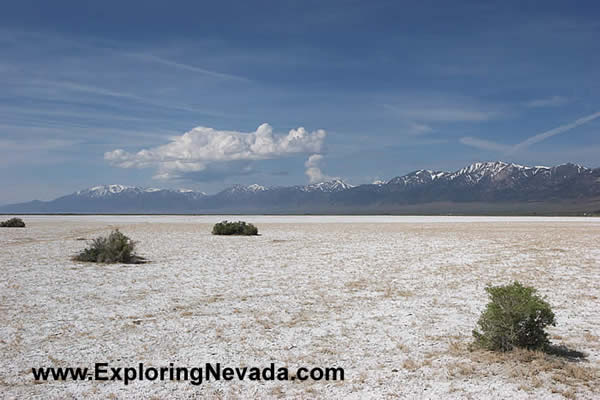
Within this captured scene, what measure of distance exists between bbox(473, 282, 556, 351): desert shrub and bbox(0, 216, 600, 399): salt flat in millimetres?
276

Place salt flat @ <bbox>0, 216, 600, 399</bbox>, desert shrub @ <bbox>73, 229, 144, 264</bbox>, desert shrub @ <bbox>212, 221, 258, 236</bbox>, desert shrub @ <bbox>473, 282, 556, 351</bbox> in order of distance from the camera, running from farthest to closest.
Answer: desert shrub @ <bbox>212, 221, 258, 236</bbox>, desert shrub @ <bbox>73, 229, 144, 264</bbox>, desert shrub @ <bbox>473, 282, 556, 351</bbox>, salt flat @ <bbox>0, 216, 600, 399</bbox>

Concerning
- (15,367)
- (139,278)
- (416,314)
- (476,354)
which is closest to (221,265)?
(139,278)

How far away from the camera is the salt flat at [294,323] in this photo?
5.59 metres

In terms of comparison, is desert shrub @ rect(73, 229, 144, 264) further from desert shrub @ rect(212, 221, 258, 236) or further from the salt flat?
desert shrub @ rect(212, 221, 258, 236)

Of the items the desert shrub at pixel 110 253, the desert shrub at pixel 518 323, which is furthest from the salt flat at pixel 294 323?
the desert shrub at pixel 110 253

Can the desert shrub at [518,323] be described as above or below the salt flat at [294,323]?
above

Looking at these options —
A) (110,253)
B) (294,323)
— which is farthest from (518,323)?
(110,253)

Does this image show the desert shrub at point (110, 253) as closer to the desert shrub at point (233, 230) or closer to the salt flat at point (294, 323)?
the salt flat at point (294, 323)

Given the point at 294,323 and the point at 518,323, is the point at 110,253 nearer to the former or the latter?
the point at 294,323

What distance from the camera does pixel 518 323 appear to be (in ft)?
21.2

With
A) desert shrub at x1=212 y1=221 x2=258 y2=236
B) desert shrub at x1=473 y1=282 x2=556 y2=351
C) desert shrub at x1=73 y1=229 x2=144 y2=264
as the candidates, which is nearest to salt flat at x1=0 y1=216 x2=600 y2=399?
desert shrub at x1=473 y1=282 x2=556 y2=351

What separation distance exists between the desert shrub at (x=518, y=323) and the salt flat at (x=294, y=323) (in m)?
0.28

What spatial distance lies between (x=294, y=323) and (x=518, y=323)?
392 cm

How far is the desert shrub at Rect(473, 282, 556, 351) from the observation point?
20.9 feet
